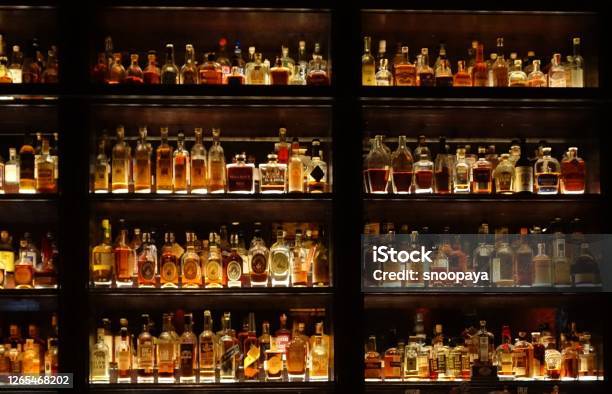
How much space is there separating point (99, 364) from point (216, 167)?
100 cm

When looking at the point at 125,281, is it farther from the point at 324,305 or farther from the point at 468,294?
the point at 468,294

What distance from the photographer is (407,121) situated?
12.1 feet

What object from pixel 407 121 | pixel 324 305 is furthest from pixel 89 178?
pixel 407 121

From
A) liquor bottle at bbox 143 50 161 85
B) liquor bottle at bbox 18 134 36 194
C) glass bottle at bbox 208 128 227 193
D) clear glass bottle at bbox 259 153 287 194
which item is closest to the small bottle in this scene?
clear glass bottle at bbox 259 153 287 194

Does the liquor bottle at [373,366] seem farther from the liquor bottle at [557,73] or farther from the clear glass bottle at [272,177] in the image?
the liquor bottle at [557,73]

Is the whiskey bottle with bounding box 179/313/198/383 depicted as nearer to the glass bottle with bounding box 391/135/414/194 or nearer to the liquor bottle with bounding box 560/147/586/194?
the glass bottle with bounding box 391/135/414/194

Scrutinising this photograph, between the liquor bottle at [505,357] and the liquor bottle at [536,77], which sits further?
the liquor bottle at [536,77]

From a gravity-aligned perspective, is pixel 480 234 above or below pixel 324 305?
above

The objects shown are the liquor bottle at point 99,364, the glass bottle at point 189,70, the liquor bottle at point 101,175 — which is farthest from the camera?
the glass bottle at point 189,70

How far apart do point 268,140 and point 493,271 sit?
1.22m

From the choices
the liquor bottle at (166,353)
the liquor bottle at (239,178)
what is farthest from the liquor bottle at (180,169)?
the liquor bottle at (166,353)

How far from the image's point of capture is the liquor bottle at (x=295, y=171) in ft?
11.8

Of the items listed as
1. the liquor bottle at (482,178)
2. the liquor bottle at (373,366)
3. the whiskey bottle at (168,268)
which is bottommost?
the liquor bottle at (373,366)

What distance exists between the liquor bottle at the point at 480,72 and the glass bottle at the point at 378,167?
51 cm
